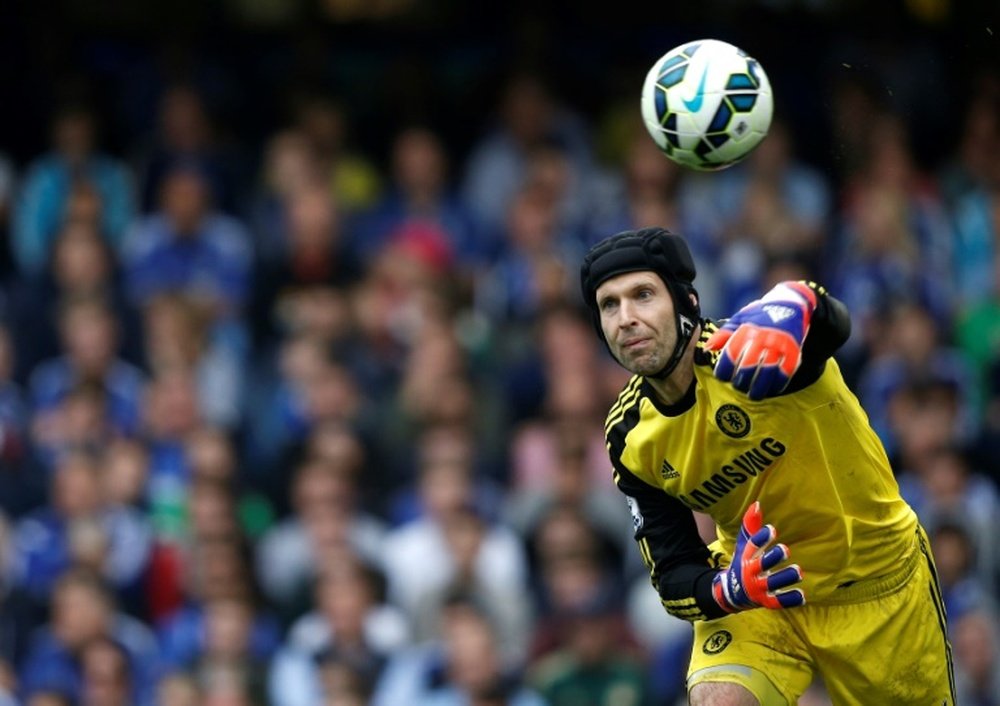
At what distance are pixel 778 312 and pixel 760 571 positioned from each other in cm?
91

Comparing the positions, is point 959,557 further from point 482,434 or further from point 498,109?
point 498,109

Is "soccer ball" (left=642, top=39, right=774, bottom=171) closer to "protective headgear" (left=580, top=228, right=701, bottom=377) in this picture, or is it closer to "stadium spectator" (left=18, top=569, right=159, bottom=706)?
"protective headgear" (left=580, top=228, right=701, bottom=377)

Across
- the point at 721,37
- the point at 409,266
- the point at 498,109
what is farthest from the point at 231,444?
the point at 721,37

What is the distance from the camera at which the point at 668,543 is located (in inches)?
276

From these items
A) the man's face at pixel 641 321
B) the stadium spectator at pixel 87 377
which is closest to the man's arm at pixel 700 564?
the man's face at pixel 641 321

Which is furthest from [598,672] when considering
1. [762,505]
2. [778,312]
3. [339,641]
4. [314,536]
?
[778,312]

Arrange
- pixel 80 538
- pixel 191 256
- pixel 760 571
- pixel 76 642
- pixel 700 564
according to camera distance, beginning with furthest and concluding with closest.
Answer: pixel 191 256 → pixel 80 538 → pixel 76 642 → pixel 700 564 → pixel 760 571

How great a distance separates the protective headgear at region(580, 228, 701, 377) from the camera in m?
6.62

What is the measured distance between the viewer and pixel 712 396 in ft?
22.1

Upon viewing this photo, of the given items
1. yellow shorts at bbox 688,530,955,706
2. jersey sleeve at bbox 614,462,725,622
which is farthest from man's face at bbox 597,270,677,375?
yellow shorts at bbox 688,530,955,706

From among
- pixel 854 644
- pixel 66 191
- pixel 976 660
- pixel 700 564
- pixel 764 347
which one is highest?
pixel 66 191

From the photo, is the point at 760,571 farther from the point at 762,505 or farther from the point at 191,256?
the point at 191,256

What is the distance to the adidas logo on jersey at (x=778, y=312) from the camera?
20.0ft

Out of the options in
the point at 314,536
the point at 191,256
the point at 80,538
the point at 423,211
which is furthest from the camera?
the point at 423,211
